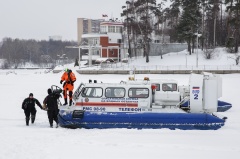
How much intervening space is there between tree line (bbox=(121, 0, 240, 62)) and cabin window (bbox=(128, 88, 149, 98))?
116 ft

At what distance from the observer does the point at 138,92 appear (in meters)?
13.8

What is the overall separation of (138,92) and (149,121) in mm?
1657

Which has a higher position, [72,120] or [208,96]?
[208,96]

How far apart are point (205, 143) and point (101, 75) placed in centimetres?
3406

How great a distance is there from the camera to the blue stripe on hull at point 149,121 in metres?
12.5

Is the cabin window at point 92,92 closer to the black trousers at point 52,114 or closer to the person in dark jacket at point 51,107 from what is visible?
the person in dark jacket at point 51,107

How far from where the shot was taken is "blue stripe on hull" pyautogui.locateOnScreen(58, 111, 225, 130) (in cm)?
1248

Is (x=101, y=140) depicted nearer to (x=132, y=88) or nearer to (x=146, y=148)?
(x=146, y=148)

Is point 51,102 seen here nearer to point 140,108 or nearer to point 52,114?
point 52,114

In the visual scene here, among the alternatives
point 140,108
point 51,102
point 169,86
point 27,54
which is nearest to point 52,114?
point 51,102

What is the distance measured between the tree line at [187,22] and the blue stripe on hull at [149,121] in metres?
36.2

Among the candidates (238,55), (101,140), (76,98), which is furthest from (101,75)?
(101,140)

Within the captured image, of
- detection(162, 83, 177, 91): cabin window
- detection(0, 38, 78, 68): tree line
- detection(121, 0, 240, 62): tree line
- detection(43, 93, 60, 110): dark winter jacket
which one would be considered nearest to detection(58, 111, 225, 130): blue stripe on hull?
detection(43, 93, 60, 110): dark winter jacket

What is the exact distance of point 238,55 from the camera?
157 feet
